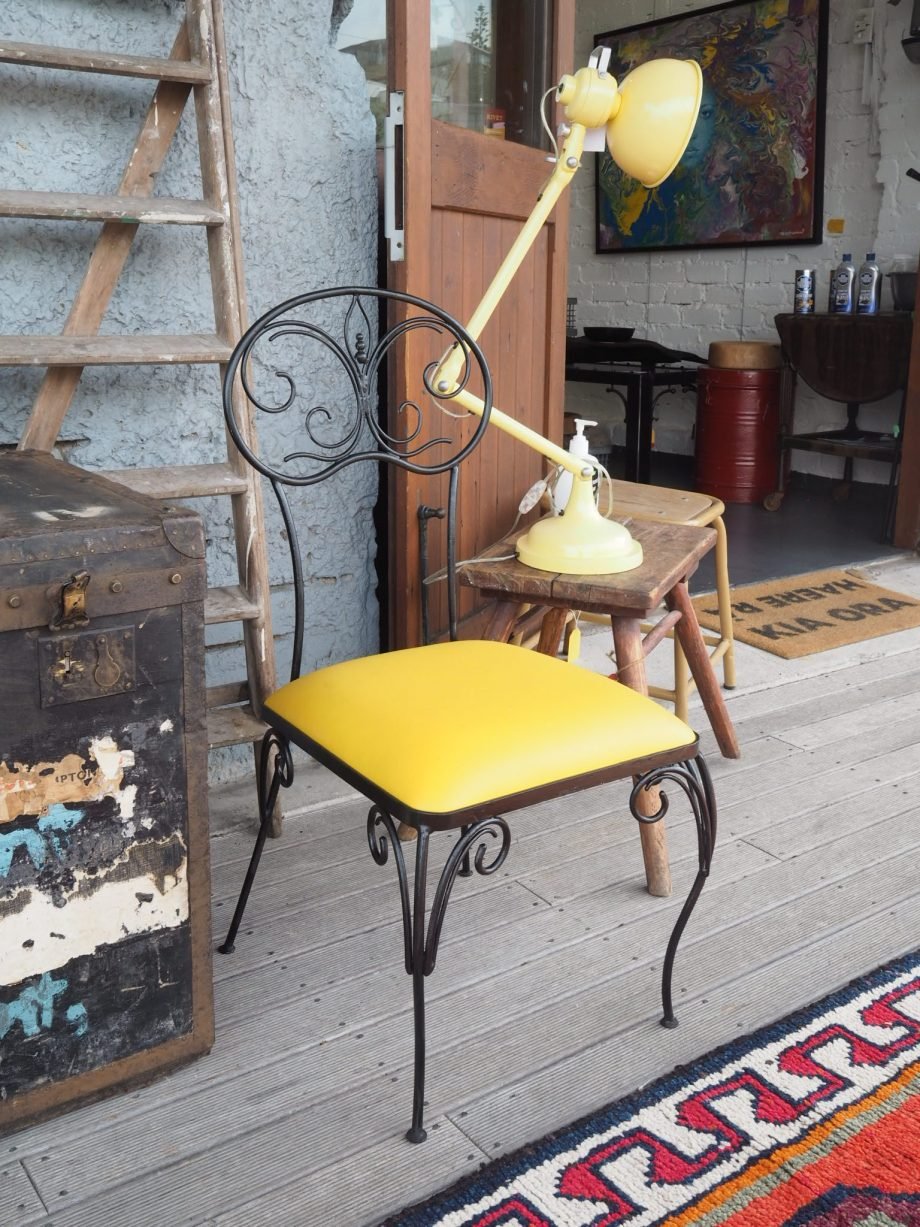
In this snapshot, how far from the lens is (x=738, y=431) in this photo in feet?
18.0

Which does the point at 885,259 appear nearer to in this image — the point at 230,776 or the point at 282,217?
the point at 282,217

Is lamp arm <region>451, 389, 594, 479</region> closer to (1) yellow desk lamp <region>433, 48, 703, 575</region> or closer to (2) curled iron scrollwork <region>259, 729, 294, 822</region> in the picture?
(1) yellow desk lamp <region>433, 48, 703, 575</region>

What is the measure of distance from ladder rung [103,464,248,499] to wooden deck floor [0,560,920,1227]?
646 millimetres

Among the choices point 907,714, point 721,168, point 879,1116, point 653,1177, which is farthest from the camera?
point 721,168

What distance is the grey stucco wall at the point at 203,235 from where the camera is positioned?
2.00m

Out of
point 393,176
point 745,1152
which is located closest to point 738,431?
point 393,176

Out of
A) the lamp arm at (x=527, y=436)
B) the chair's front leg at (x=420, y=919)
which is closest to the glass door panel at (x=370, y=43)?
the lamp arm at (x=527, y=436)

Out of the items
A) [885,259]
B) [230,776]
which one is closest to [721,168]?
[885,259]

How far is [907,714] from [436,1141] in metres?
1.87

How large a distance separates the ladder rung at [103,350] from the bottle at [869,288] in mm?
3848

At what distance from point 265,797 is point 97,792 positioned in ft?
1.48

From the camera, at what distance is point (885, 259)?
5324 mm

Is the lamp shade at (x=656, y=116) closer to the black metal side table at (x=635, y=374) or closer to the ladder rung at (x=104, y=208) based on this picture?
the ladder rung at (x=104, y=208)

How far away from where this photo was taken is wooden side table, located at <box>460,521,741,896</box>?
1905 mm
